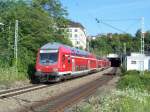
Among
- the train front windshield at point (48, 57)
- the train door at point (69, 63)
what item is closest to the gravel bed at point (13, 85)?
A: the train front windshield at point (48, 57)

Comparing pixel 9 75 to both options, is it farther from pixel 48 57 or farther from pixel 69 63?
pixel 69 63

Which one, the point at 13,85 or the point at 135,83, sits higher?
the point at 135,83

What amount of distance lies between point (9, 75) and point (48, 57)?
3.65 metres

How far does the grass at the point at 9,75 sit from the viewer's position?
38497 millimetres

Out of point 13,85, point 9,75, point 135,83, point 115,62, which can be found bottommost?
point 115,62

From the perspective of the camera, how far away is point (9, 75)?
131ft

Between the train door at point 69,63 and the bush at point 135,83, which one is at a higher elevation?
the train door at point 69,63

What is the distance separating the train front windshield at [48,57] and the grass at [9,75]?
2737mm

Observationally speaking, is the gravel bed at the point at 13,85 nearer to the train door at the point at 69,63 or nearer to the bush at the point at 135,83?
the train door at the point at 69,63

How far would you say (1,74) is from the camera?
39.3m

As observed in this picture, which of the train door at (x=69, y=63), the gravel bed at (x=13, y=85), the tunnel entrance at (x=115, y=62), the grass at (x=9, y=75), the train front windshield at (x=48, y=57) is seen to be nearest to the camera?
the gravel bed at (x=13, y=85)

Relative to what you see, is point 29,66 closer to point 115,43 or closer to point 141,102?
point 141,102

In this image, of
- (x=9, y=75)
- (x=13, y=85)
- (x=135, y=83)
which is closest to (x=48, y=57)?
(x=9, y=75)

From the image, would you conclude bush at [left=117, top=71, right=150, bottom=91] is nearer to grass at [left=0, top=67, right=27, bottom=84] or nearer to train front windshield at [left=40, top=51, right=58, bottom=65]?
→ train front windshield at [left=40, top=51, right=58, bottom=65]
